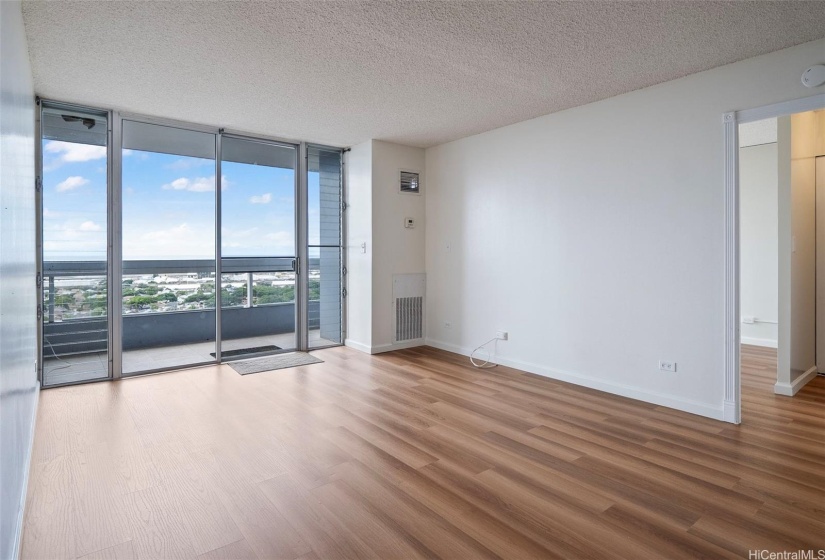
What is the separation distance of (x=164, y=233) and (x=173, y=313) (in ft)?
4.14

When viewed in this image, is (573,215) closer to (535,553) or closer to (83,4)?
(535,553)

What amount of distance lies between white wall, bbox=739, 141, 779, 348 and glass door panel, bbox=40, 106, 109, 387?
765cm

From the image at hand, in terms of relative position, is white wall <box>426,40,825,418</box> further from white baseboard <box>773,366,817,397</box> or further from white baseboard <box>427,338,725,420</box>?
white baseboard <box>773,366,817,397</box>

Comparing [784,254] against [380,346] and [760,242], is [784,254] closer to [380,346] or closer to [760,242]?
[760,242]

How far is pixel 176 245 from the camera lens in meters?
4.97

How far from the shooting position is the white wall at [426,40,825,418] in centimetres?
345

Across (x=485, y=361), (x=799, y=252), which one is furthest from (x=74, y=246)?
(x=799, y=252)

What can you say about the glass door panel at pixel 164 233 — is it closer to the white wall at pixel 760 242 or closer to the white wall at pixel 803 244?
the white wall at pixel 803 244

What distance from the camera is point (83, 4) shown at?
8.44 feet

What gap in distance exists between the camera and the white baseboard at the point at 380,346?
5.80 meters

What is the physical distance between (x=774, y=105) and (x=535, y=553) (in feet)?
11.2

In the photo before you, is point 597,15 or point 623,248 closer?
point 597,15

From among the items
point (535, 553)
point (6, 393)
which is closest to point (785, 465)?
point (535, 553)

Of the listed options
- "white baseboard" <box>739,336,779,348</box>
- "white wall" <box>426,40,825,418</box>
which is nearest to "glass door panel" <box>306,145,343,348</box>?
"white wall" <box>426,40,825,418</box>
